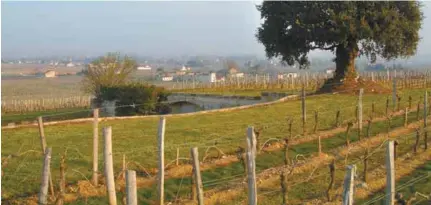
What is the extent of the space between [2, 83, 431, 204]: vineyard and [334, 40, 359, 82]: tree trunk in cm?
948

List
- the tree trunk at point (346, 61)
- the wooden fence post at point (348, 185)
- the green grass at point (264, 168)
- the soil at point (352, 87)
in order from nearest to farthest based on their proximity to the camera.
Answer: the wooden fence post at point (348, 185)
the green grass at point (264, 168)
the soil at point (352, 87)
the tree trunk at point (346, 61)

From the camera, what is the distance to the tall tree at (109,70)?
43562 millimetres

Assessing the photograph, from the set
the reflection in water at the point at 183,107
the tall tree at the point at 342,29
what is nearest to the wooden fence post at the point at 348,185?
the tall tree at the point at 342,29

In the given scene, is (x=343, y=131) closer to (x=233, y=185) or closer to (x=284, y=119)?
(x=284, y=119)

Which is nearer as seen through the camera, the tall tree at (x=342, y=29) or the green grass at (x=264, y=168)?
the green grass at (x=264, y=168)

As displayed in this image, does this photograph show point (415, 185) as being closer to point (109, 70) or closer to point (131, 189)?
point (131, 189)

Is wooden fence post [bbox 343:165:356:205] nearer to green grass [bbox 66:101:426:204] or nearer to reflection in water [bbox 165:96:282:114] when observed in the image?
green grass [bbox 66:101:426:204]

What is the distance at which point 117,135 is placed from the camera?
18266 millimetres

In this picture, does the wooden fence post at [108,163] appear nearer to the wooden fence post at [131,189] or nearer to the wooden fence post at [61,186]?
→ the wooden fence post at [61,186]

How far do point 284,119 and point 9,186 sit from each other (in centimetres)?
1211

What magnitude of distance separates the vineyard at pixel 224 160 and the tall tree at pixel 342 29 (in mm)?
8237

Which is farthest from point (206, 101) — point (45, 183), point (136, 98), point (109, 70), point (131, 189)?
point (131, 189)

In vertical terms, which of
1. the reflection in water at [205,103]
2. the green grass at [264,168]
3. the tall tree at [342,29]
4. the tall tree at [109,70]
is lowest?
the green grass at [264,168]

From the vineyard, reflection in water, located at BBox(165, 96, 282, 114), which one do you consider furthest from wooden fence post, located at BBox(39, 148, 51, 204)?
reflection in water, located at BBox(165, 96, 282, 114)
